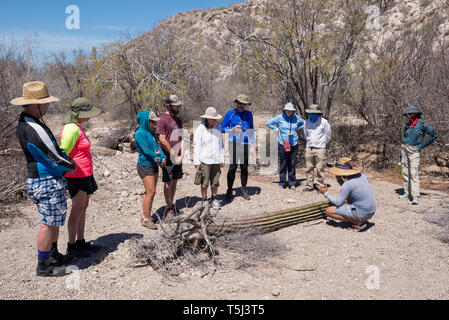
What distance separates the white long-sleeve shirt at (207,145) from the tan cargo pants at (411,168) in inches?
133

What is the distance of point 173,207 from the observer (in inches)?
221

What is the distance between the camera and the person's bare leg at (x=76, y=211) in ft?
12.6

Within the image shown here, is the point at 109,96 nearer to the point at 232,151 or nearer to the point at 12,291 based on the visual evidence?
the point at 232,151

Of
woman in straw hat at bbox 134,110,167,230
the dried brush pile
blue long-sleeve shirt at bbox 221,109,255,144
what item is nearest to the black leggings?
blue long-sleeve shirt at bbox 221,109,255,144

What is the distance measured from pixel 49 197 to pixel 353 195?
3.81 meters

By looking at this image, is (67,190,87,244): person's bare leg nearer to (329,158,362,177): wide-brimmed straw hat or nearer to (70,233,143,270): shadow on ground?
(70,233,143,270): shadow on ground

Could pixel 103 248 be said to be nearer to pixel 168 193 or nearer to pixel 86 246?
pixel 86 246

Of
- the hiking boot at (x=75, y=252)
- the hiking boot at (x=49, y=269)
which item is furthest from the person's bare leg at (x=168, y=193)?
the hiking boot at (x=49, y=269)

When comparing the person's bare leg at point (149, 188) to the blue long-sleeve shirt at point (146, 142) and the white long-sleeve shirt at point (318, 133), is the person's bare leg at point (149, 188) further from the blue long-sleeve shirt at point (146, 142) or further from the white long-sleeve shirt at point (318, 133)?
the white long-sleeve shirt at point (318, 133)

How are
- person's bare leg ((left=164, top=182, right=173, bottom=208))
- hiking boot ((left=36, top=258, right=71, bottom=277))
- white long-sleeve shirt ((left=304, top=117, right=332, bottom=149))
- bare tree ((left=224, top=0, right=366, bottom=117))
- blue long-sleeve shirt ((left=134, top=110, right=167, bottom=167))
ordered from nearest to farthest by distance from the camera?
hiking boot ((left=36, top=258, right=71, bottom=277))
blue long-sleeve shirt ((left=134, top=110, right=167, bottom=167))
person's bare leg ((left=164, top=182, right=173, bottom=208))
white long-sleeve shirt ((left=304, top=117, right=332, bottom=149))
bare tree ((left=224, top=0, right=366, bottom=117))

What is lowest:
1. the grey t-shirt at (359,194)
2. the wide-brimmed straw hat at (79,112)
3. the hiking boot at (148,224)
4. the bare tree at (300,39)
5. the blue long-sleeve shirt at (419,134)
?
the hiking boot at (148,224)

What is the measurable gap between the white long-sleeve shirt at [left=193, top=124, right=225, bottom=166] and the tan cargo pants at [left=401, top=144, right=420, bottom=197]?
133 inches

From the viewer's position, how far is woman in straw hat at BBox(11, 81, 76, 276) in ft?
10.6

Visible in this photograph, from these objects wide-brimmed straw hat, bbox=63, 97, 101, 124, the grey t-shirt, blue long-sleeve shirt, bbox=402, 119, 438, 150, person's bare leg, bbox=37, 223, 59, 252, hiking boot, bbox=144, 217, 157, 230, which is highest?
wide-brimmed straw hat, bbox=63, 97, 101, 124
